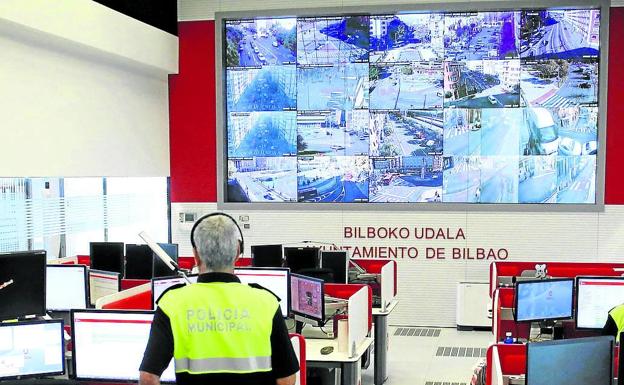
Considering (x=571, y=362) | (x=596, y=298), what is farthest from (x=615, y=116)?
(x=571, y=362)

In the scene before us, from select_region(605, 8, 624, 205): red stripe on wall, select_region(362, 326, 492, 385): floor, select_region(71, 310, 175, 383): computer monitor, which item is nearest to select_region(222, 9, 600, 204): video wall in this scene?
select_region(605, 8, 624, 205): red stripe on wall

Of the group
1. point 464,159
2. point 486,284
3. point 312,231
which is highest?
point 464,159

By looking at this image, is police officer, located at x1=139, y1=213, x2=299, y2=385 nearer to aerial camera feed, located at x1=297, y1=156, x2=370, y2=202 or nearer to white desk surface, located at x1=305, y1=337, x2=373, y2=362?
white desk surface, located at x1=305, y1=337, x2=373, y2=362

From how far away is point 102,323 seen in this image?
4043mm

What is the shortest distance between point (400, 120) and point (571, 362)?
598 centimetres

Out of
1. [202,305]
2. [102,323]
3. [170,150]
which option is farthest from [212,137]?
[202,305]

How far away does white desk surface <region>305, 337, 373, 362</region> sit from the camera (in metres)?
5.14

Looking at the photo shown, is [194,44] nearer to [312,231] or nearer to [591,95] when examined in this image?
[312,231]

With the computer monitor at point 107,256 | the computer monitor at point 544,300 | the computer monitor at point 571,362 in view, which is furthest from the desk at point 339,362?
the computer monitor at point 107,256

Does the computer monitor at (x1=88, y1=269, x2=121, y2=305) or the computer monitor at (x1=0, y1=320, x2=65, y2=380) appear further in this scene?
the computer monitor at (x1=88, y1=269, x2=121, y2=305)

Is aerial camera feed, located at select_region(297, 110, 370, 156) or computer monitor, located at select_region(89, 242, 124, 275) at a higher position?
aerial camera feed, located at select_region(297, 110, 370, 156)

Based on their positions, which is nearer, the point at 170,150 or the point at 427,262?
the point at 427,262

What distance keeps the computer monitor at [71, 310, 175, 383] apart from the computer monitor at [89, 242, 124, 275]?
11.1 feet

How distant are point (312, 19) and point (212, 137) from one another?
2020mm
